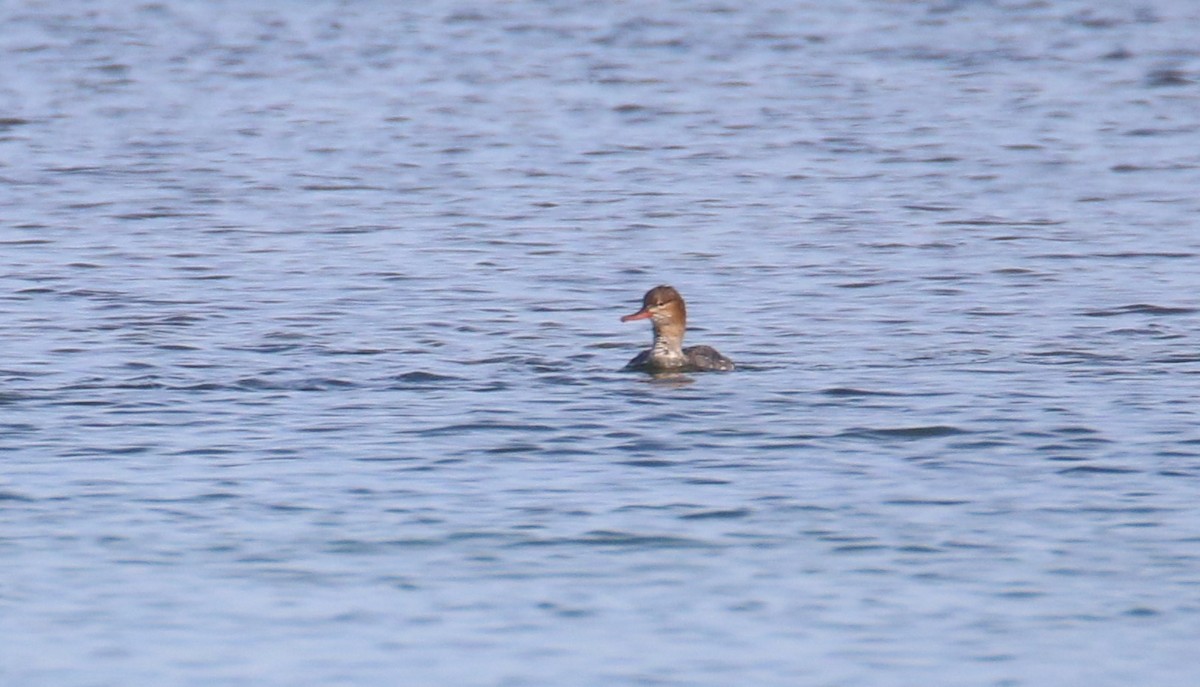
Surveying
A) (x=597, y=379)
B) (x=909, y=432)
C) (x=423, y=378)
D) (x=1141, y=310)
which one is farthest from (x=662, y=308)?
(x=1141, y=310)

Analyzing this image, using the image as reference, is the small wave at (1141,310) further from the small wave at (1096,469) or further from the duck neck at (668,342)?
the small wave at (1096,469)

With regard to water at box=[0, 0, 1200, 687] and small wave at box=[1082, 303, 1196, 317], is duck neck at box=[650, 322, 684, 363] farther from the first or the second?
small wave at box=[1082, 303, 1196, 317]

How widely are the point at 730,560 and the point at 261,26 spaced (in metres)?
30.2

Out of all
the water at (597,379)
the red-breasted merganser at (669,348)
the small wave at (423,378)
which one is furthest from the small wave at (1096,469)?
the small wave at (423,378)

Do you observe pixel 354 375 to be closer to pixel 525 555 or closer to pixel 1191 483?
pixel 525 555

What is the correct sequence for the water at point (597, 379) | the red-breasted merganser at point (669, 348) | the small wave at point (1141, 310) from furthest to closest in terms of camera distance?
1. the small wave at point (1141, 310)
2. the red-breasted merganser at point (669, 348)
3. the water at point (597, 379)

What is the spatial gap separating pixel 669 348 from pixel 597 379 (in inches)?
21.2

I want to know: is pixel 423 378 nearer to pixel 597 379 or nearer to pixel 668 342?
pixel 597 379

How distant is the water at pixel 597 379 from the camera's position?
9.36m

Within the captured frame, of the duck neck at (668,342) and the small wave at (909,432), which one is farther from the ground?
the duck neck at (668,342)

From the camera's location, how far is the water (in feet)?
30.7

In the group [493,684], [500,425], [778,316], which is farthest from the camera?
[778,316]

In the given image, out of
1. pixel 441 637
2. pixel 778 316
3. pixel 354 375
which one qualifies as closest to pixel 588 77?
pixel 778 316

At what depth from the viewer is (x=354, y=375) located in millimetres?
14805
